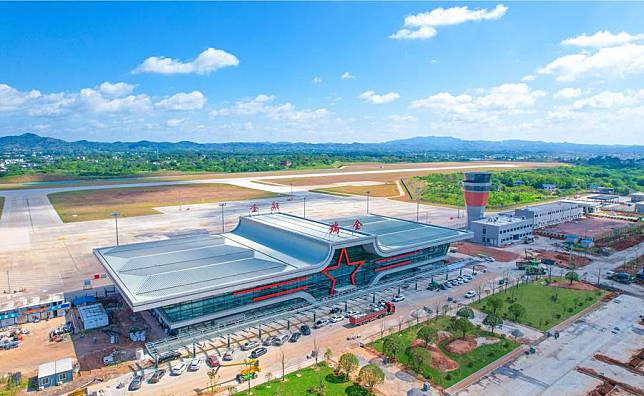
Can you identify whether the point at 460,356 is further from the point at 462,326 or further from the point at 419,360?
the point at 419,360

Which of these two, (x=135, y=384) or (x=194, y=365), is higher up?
(x=194, y=365)

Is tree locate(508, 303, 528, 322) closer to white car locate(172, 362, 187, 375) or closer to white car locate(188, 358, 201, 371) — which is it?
white car locate(188, 358, 201, 371)

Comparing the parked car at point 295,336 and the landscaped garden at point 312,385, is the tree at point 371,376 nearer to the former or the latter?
the landscaped garden at point 312,385

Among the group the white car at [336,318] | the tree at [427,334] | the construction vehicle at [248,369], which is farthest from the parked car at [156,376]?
the tree at [427,334]

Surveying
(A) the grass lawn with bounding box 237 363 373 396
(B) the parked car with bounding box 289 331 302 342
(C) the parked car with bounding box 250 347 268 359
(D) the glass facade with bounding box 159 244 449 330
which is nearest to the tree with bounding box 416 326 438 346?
(A) the grass lawn with bounding box 237 363 373 396

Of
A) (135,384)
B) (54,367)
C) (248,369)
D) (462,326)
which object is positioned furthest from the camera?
(462,326)

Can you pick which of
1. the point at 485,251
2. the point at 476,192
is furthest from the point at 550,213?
the point at 485,251
